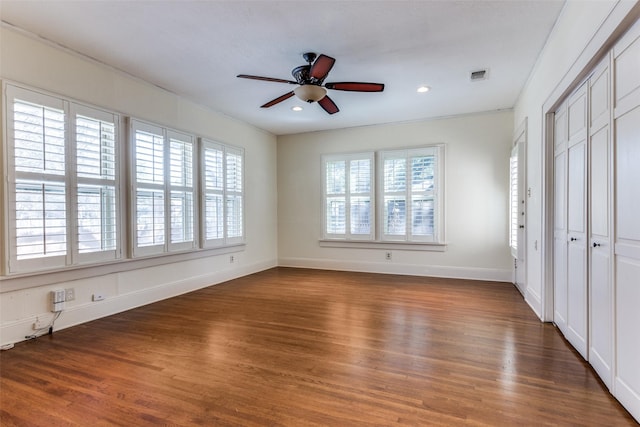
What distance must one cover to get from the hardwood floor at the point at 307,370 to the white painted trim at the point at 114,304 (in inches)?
5.0

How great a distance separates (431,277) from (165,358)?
4.34m

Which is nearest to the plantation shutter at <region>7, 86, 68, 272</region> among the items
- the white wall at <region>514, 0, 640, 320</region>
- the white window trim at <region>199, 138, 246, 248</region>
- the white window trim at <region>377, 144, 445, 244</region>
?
the white window trim at <region>199, 138, 246, 248</region>

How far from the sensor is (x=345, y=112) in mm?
5168

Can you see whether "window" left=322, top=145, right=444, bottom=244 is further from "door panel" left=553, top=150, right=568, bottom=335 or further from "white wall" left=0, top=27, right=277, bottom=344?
"door panel" left=553, top=150, right=568, bottom=335

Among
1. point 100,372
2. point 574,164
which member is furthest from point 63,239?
point 574,164

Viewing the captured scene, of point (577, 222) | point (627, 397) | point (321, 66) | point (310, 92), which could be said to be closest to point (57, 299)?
point (310, 92)

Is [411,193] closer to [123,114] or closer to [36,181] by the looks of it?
[123,114]

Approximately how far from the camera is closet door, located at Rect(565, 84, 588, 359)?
242 centimetres

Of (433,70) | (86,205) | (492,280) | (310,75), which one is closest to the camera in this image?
(310,75)

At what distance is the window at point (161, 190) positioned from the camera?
3.87 metres

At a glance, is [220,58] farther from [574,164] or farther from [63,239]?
[574,164]

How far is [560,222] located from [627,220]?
1.31m

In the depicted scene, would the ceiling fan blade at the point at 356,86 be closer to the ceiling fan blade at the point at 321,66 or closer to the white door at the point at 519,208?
the ceiling fan blade at the point at 321,66

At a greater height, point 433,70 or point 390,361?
point 433,70
